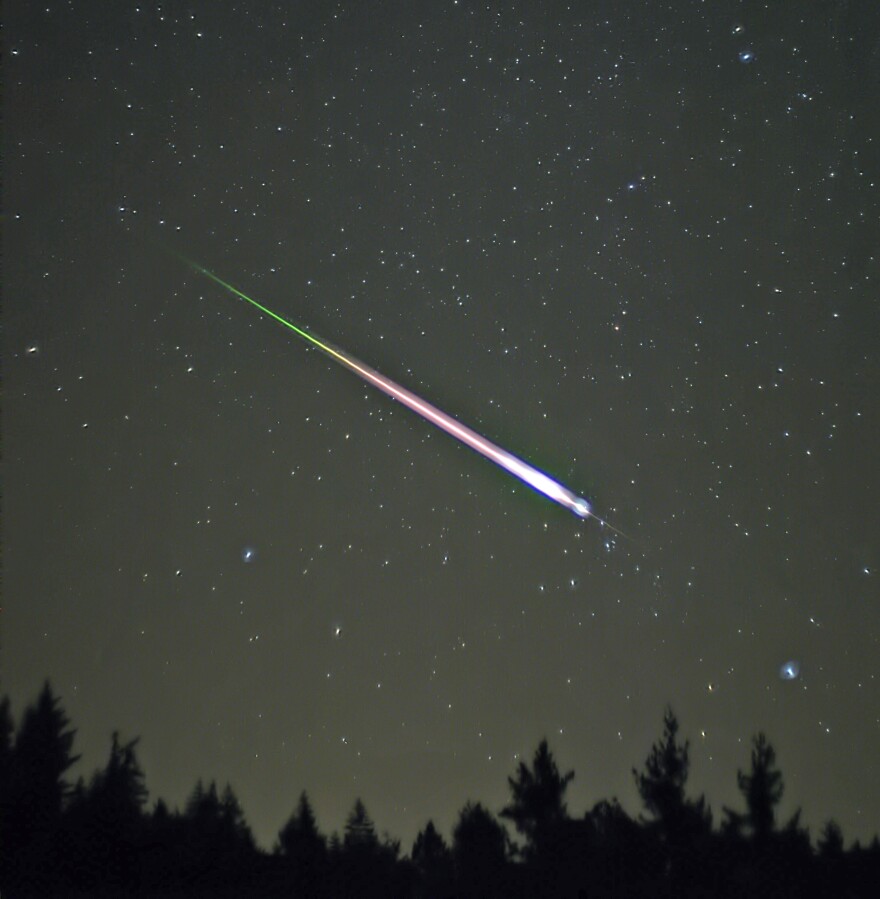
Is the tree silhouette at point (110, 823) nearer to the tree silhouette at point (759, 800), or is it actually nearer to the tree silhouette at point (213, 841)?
the tree silhouette at point (213, 841)

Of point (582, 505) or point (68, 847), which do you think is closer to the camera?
point (582, 505)

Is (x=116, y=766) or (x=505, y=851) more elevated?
(x=116, y=766)

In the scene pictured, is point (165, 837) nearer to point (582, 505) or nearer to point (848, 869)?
point (848, 869)

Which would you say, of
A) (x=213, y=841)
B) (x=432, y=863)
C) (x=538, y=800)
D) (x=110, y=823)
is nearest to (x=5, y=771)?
(x=110, y=823)

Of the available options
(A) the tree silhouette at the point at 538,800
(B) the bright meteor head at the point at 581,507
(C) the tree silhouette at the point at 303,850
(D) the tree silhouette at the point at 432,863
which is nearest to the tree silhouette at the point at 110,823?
(C) the tree silhouette at the point at 303,850

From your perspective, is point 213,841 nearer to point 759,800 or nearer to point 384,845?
point 384,845

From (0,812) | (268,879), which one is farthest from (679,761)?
(0,812)
